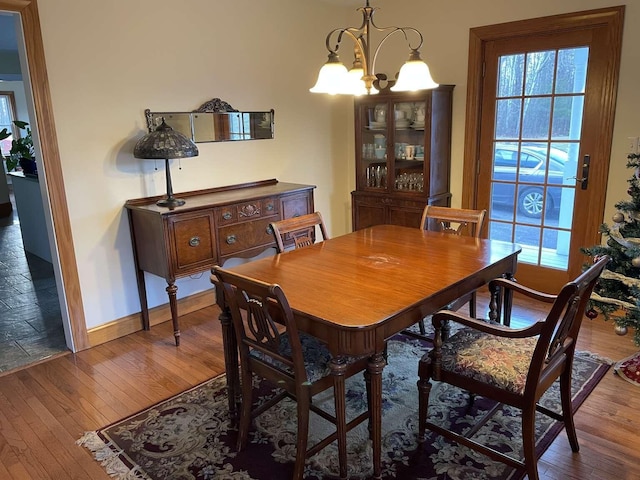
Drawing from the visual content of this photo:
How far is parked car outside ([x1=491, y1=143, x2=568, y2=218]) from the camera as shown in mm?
3752

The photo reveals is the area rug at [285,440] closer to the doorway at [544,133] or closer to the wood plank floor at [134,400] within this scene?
the wood plank floor at [134,400]

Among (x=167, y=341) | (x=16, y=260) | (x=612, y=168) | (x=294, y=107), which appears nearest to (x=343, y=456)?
(x=167, y=341)

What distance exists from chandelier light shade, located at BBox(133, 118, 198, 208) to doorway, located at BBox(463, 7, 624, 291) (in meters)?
2.31

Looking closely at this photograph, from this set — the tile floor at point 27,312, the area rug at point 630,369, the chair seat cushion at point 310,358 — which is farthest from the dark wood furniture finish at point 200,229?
the area rug at point 630,369

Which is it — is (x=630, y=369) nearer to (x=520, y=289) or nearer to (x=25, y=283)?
(x=520, y=289)

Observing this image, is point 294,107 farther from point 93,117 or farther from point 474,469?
point 474,469

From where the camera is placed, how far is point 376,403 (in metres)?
1.91

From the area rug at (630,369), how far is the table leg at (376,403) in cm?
164

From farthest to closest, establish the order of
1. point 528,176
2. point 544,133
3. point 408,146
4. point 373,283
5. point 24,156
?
point 24,156
point 408,146
point 528,176
point 544,133
point 373,283

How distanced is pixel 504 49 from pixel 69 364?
385 centimetres

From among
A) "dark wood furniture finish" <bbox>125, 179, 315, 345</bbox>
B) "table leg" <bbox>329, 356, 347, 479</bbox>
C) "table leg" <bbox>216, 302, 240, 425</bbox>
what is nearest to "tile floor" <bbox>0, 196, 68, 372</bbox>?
"dark wood furniture finish" <bbox>125, 179, 315, 345</bbox>

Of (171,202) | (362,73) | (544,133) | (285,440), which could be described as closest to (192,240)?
(171,202)

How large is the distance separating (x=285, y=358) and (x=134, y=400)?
4.05ft

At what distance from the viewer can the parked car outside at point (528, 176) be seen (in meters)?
3.75
